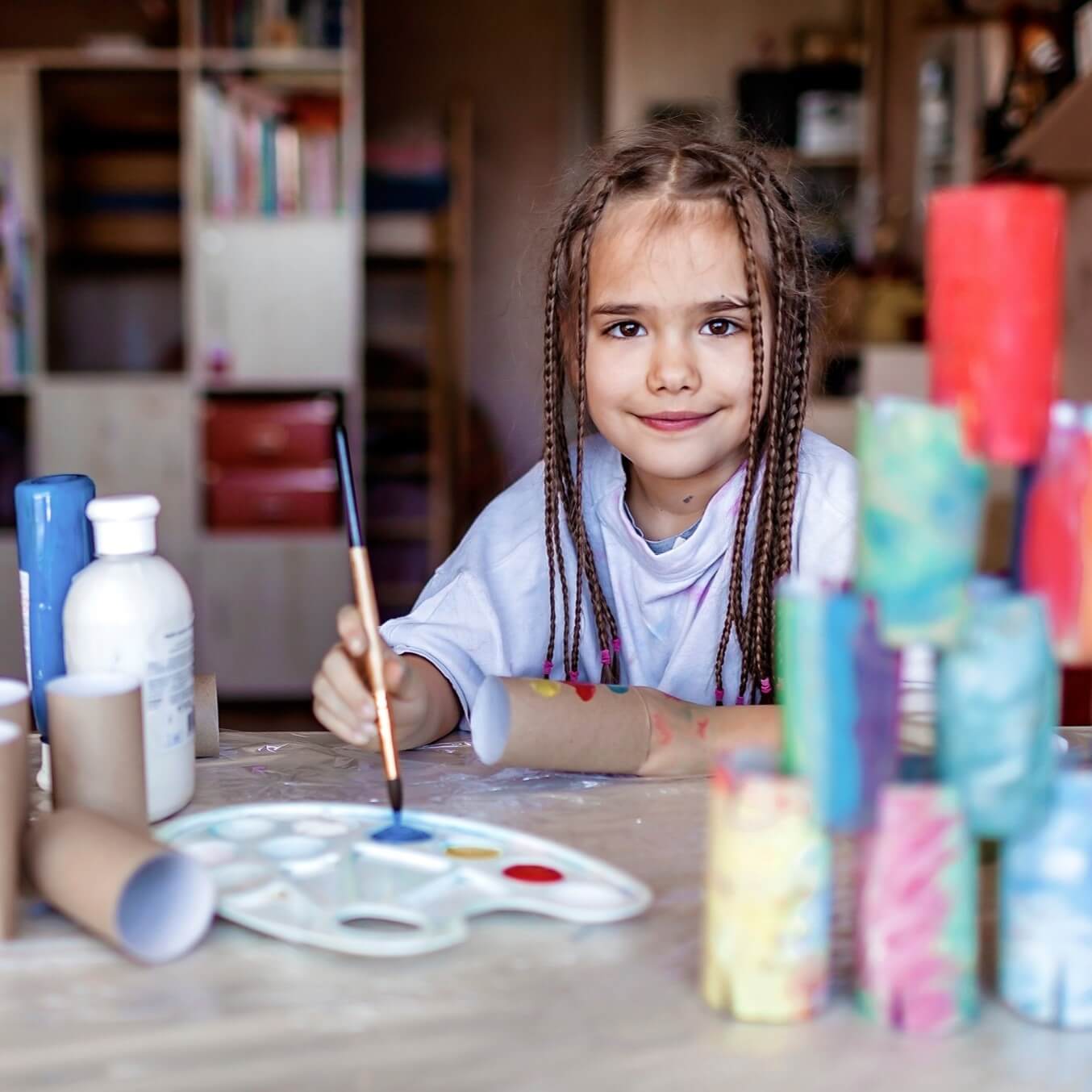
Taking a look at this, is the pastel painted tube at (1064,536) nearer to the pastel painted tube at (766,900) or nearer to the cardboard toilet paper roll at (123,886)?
the pastel painted tube at (766,900)

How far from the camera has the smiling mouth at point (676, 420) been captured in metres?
1.13

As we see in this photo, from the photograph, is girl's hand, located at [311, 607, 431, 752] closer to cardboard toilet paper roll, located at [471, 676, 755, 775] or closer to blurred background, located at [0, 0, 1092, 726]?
cardboard toilet paper roll, located at [471, 676, 755, 775]

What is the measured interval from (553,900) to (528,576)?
0.57 metres

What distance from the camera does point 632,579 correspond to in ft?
4.02

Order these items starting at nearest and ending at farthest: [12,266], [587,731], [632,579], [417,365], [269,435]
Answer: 1. [587,731]
2. [632,579]
3. [12,266]
4. [269,435]
5. [417,365]

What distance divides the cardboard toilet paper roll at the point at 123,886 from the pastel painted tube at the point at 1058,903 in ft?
1.12

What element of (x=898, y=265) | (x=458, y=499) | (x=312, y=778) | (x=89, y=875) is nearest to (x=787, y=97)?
(x=898, y=265)

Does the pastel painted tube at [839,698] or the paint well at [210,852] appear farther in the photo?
the paint well at [210,852]

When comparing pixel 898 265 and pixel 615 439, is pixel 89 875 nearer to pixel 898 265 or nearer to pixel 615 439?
pixel 615 439

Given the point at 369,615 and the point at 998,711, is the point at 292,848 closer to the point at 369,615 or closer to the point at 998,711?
the point at 369,615

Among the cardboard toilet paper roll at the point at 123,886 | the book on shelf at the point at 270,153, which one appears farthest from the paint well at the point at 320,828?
the book on shelf at the point at 270,153

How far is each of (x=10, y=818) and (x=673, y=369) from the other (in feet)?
2.15

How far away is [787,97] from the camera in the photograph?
3807 mm

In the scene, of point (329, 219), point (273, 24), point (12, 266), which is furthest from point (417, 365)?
point (12, 266)
